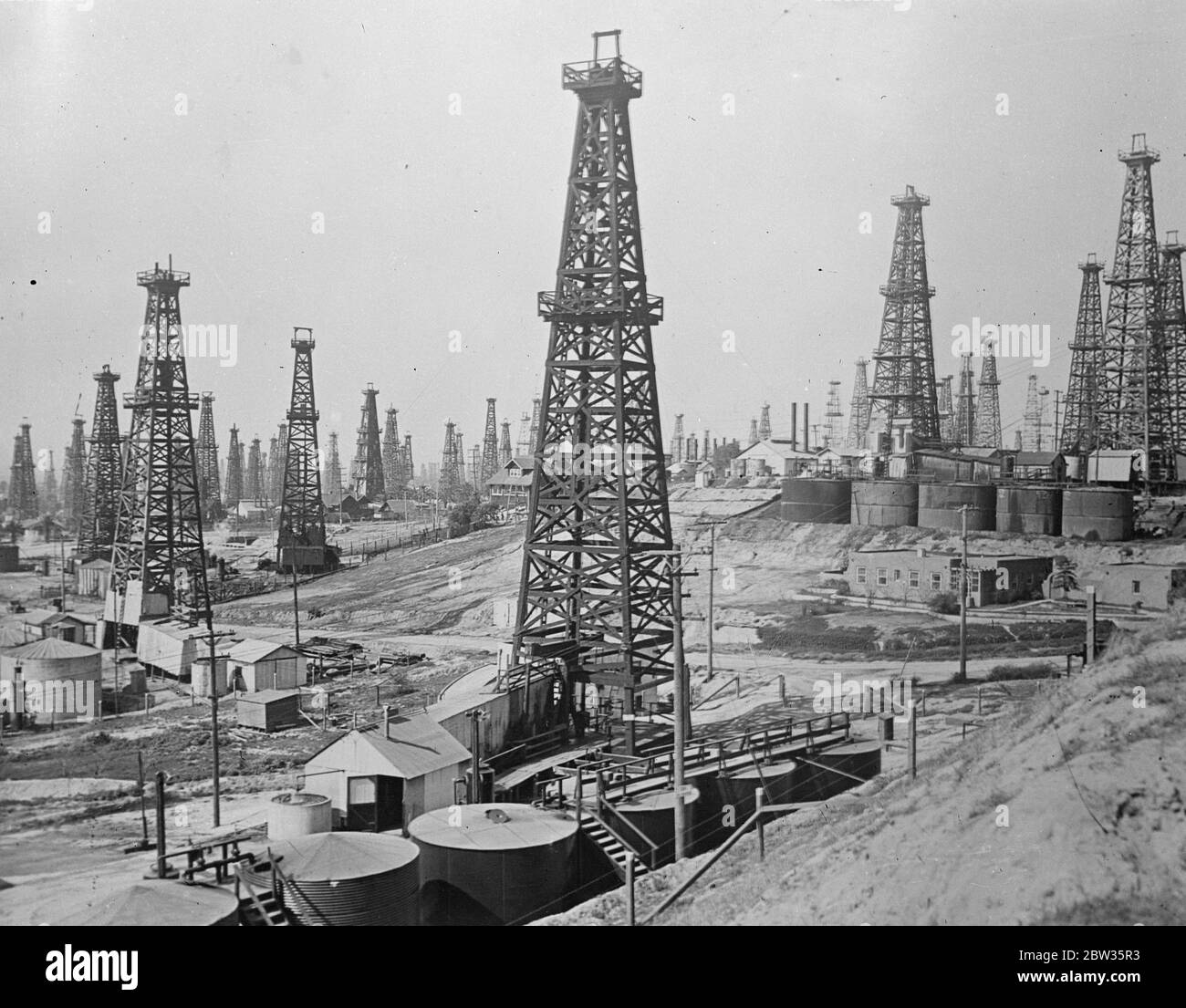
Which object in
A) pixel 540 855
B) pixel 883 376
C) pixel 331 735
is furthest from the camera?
pixel 883 376

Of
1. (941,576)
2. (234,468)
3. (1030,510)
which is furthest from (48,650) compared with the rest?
(234,468)

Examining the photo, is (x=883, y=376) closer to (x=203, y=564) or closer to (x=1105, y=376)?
(x=1105, y=376)

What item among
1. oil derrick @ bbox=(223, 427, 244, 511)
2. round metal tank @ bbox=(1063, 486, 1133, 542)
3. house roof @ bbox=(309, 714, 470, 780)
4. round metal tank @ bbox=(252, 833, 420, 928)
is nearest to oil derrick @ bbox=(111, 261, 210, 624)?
house roof @ bbox=(309, 714, 470, 780)

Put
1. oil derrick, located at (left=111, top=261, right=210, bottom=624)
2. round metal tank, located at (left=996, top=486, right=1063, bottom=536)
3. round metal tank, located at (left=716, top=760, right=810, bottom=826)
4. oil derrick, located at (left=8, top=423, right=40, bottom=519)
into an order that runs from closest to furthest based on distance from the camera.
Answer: round metal tank, located at (left=716, top=760, right=810, bottom=826)
round metal tank, located at (left=996, top=486, right=1063, bottom=536)
oil derrick, located at (left=111, top=261, right=210, bottom=624)
oil derrick, located at (left=8, top=423, right=40, bottom=519)

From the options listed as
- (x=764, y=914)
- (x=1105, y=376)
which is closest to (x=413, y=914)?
(x=764, y=914)

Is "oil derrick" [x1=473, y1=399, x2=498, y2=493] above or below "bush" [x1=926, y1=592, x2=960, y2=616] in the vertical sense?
above

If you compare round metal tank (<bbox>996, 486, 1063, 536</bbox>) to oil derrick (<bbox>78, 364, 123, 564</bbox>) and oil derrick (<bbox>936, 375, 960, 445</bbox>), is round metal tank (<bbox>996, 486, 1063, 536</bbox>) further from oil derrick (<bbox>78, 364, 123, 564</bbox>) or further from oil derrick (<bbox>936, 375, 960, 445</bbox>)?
oil derrick (<bbox>78, 364, 123, 564</bbox>)

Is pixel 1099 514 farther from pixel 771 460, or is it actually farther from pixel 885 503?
pixel 771 460
